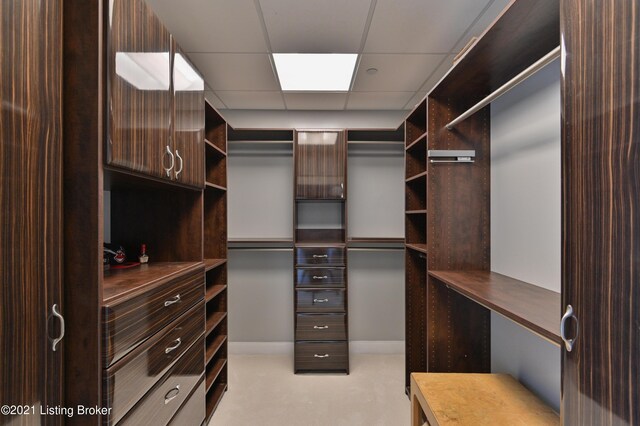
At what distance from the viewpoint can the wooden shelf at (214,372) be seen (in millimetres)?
1941

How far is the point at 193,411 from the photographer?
5.09ft

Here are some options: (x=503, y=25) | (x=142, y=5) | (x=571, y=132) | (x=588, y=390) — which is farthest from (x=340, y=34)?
(x=588, y=390)

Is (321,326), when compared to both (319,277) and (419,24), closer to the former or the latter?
(319,277)

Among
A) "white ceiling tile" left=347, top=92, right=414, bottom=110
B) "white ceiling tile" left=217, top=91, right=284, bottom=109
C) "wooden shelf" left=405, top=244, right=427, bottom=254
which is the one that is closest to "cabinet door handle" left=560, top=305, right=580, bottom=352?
"wooden shelf" left=405, top=244, right=427, bottom=254

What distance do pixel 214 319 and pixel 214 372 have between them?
0.36 metres

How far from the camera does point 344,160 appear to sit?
2.59 m

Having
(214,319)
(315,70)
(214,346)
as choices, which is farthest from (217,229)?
(315,70)

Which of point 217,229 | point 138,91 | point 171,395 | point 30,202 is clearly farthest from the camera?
point 217,229

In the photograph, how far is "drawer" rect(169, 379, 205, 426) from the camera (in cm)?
138

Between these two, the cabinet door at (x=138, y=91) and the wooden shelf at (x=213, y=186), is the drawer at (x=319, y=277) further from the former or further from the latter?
the cabinet door at (x=138, y=91)

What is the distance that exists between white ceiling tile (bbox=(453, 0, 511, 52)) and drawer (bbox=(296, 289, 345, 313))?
2.03 m

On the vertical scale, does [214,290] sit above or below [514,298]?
A: below

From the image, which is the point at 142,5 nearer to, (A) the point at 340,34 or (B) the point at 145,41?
(B) the point at 145,41

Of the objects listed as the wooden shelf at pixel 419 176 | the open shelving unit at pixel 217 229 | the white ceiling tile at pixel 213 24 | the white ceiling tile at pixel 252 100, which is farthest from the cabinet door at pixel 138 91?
the wooden shelf at pixel 419 176
